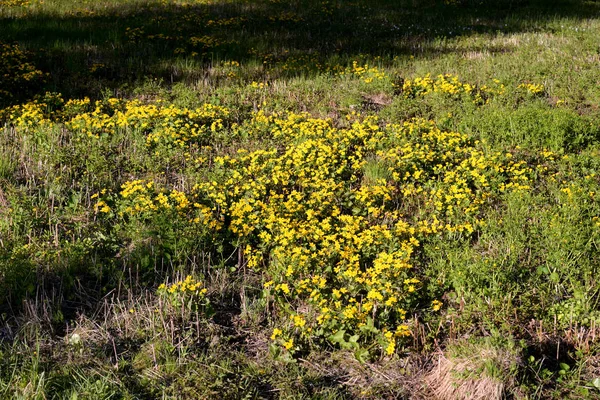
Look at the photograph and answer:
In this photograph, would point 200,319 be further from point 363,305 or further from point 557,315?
point 557,315

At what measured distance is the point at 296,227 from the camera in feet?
20.5

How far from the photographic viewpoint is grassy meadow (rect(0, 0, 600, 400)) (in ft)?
15.6

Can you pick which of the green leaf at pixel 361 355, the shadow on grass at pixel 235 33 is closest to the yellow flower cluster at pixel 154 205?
the green leaf at pixel 361 355

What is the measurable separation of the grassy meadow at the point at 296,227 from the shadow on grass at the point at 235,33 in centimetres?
14

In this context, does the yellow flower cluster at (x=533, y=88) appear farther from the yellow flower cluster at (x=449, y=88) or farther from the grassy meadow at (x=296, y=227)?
the yellow flower cluster at (x=449, y=88)

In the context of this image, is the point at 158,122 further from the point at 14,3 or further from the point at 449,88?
the point at 14,3

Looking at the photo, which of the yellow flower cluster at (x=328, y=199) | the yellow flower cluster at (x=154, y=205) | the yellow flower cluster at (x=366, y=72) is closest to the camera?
the yellow flower cluster at (x=328, y=199)

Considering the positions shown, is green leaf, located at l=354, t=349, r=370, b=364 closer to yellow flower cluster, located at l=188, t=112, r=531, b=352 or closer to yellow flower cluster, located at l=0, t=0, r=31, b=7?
yellow flower cluster, located at l=188, t=112, r=531, b=352

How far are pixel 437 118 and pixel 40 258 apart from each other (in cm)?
589

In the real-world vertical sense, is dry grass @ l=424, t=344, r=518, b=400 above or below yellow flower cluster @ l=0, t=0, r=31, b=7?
below

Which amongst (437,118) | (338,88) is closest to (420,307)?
(437,118)

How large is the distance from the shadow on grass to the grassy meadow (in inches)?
5.4

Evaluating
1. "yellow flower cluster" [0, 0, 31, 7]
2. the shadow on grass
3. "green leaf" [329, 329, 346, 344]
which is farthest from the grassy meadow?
"yellow flower cluster" [0, 0, 31, 7]

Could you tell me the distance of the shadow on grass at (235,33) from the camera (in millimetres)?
10961
